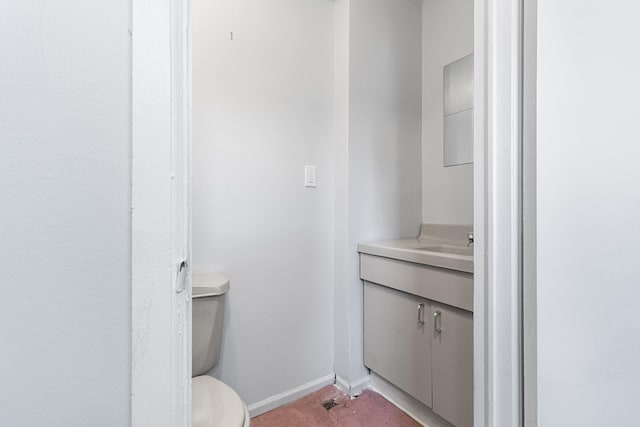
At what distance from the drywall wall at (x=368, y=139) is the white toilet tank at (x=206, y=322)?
728 millimetres

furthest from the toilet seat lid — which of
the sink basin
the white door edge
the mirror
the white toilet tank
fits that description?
the mirror

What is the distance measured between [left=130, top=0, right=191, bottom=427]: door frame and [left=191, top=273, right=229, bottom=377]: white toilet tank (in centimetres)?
82

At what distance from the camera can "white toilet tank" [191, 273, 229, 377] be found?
3.87ft

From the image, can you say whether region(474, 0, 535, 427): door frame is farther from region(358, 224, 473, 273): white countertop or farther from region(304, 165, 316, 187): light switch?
A: region(304, 165, 316, 187): light switch

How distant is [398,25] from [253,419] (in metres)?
2.44

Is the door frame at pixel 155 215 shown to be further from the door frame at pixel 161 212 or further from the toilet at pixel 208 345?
the toilet at pixel 208 345

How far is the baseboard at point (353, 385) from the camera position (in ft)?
5.34

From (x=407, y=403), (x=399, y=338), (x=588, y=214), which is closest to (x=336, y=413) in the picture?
(x=407, y=403)

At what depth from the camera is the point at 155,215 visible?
1.26 feet

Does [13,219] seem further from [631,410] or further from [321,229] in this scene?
[321,229]

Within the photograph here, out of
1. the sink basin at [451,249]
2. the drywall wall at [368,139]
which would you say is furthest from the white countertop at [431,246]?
the drywall wall at [368,139]

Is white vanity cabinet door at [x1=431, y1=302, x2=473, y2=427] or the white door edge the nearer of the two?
the white door edge

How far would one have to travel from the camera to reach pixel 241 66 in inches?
56.2

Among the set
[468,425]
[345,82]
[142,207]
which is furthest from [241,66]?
[468,425]
